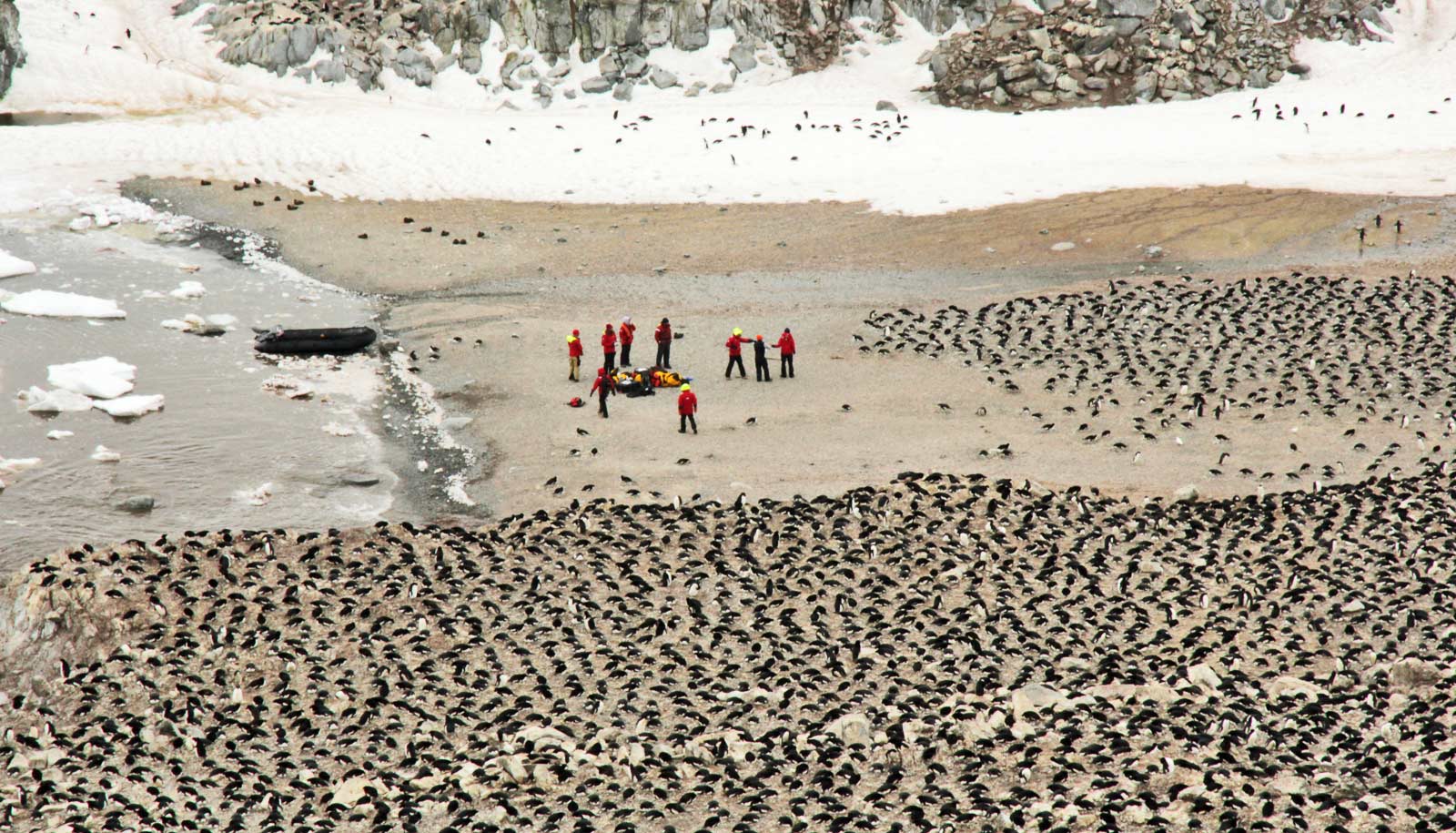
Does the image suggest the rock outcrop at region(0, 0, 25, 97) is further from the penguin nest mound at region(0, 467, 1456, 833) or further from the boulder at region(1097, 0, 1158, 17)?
the boulder at region(1097, 0, 1158, 17)

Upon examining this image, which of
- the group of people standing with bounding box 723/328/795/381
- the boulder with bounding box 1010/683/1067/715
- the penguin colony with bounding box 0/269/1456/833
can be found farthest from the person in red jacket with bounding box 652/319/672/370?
the boulder with bounding box 1010/683/1067/715

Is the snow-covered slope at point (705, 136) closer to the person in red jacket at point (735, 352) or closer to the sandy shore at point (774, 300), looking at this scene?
the sandy shore at point (774, 300)

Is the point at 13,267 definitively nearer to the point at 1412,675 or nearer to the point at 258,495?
the point at 258,495

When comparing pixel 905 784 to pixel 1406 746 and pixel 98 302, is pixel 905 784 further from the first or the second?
pixel 98 302

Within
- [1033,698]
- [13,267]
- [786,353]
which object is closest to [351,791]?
[1033,698]

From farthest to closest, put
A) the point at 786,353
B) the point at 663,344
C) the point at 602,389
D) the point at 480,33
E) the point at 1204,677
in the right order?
the point at 480,33, the point at 663,344, the point at 786,353, the point at 602,389, the point at 1204,677
